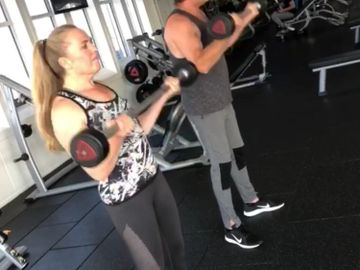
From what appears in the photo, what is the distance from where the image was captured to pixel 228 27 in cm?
144

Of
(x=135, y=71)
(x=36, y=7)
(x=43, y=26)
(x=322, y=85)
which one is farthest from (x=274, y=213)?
(x=36, y=7)

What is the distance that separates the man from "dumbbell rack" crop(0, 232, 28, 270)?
52.7 inches

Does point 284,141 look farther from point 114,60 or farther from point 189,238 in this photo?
point 114,60

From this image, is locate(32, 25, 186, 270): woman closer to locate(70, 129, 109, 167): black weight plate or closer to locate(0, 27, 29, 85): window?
locate(70, 129, 109, 167): black weight plate

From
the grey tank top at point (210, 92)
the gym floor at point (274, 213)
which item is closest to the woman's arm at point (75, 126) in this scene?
the grey tank top at point (210, 92)

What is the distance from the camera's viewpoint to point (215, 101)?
72.2 inches

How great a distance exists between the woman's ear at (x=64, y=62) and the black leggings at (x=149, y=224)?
46cm

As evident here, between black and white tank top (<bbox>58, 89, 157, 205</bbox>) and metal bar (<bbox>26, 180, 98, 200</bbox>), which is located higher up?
black and white tank top (<bbox>58, 89, 157, 205</bbox>)

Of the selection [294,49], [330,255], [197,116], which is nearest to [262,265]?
[330,255]

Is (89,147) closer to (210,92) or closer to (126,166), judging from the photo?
(126,166)

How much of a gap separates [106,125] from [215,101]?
2.64 feet

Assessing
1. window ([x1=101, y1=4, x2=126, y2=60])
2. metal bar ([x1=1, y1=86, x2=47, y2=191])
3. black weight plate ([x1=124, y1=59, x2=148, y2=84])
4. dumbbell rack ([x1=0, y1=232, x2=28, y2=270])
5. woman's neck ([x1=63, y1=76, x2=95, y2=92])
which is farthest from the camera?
window ([x1=101, y1=4, x2=126, y2=60])

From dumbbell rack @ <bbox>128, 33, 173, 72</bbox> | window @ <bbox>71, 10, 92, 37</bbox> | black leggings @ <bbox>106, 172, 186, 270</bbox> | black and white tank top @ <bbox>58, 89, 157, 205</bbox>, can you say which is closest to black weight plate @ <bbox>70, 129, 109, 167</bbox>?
black and white tank top @ <bbox>58, 89, 157, 205</bbox>

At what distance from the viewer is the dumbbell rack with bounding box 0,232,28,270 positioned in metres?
2.49
